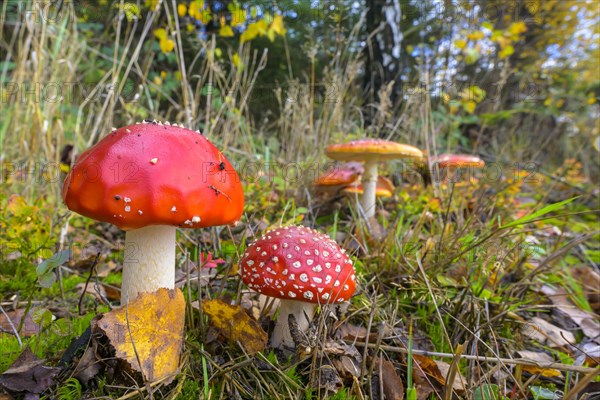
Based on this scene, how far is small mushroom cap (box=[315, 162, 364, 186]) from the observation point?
3.34m

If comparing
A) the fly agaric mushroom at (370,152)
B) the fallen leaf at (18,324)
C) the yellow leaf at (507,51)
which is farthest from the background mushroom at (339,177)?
the yellow leaf at (507,51)

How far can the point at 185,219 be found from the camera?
1.35 meters

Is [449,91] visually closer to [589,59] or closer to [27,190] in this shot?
[27,190]

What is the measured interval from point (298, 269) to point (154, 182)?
0.63 metres

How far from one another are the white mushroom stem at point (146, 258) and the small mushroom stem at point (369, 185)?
2.06 m

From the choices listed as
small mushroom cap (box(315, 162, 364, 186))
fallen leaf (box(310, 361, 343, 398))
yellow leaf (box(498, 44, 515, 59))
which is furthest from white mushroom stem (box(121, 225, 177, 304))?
yellow leaf (box(498, 44, 515, 59))

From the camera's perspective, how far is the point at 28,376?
51.7 inches

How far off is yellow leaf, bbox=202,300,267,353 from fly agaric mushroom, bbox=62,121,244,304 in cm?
37

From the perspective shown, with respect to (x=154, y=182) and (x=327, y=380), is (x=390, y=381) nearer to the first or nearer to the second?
(x=327, y=380)

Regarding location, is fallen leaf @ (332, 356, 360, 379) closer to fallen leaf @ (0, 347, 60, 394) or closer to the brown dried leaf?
the brown dried leaf

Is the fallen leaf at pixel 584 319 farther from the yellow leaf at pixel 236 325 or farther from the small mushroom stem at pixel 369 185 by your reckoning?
the yellow leaf at pixel 236 325

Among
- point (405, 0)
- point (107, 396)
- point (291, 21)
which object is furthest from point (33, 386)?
point (405, 0)

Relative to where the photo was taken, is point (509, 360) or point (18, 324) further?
point (18, 324)

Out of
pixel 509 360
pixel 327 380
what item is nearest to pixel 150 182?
pixel 327 380
